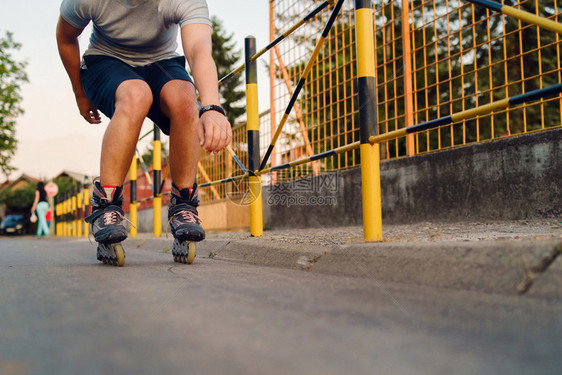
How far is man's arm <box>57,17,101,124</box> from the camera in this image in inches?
88.7

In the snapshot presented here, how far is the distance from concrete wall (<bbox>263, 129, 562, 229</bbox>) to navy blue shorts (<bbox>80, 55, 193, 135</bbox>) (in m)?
1.96

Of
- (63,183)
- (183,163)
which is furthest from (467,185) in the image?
(63,183)

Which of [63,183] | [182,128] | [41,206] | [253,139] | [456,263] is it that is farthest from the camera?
[63,183]

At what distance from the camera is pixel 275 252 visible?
232 centimetres

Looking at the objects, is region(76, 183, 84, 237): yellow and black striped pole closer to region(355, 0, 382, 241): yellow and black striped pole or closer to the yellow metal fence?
the yellow metal fence

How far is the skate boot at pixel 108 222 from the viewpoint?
205cm

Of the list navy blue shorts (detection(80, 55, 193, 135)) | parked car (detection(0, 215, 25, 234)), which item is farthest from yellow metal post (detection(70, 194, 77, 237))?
parked car (detection(0, 215, 25, 234))

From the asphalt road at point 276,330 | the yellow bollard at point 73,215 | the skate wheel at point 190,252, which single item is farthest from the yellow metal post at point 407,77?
the yellow bollard at point 73,215

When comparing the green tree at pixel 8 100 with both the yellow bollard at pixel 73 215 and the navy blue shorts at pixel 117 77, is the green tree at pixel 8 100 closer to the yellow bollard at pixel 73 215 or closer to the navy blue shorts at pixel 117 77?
the yellow bollard at pixel 73 215

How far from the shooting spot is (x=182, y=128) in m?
2.31

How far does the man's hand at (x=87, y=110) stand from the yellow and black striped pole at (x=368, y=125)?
58.2 inches

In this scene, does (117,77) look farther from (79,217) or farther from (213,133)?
(79,217)

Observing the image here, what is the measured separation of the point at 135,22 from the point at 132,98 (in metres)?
0.44

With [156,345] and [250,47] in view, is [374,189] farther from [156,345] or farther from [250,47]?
[250,47]
